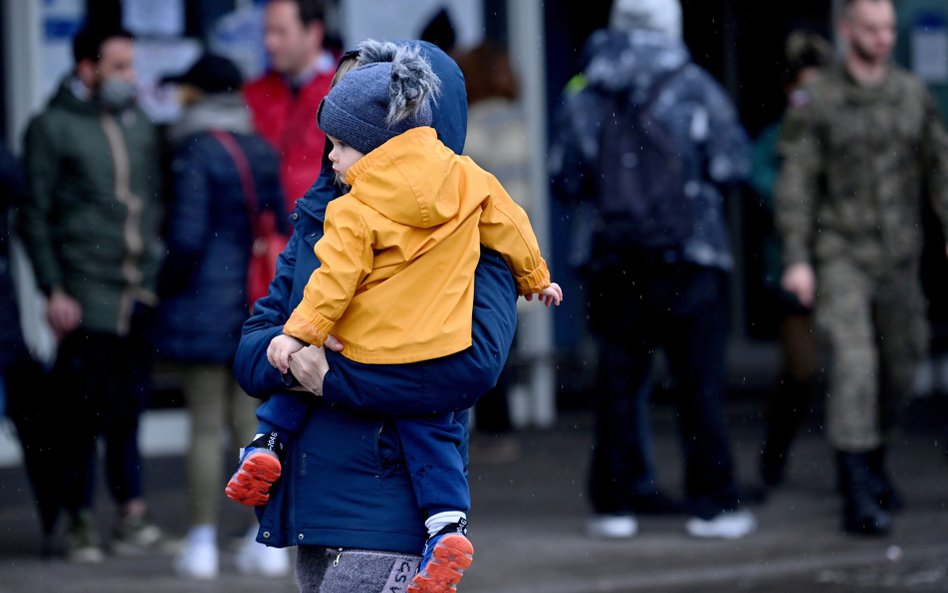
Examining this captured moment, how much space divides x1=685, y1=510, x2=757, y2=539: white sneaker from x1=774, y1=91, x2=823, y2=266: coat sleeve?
3.56ft

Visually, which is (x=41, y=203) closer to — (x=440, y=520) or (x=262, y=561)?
(x=262, y=561)

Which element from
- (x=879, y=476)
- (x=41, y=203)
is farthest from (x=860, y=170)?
(x=41, y=203)

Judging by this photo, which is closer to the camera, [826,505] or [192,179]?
[192,179]

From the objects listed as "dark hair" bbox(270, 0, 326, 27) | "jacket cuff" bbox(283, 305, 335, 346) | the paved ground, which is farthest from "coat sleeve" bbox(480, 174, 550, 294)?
"dark hair" bbox(270, 0, 326, 27)

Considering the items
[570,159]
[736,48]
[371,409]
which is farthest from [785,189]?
[736,48]

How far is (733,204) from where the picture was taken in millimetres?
11930

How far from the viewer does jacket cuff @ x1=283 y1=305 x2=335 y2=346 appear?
3.16 meters

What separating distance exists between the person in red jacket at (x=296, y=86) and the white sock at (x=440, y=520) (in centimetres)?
315

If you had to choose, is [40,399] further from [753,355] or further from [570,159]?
[753,355]

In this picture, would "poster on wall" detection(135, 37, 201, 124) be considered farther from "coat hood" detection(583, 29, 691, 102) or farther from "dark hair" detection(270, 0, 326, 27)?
"coat hood" detection(583, 29, 691, 102)

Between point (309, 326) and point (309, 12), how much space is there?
3.49 m

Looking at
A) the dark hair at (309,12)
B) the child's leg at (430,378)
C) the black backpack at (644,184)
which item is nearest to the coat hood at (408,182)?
the child's leg at (430,378)

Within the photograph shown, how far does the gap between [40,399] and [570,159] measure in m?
2.31

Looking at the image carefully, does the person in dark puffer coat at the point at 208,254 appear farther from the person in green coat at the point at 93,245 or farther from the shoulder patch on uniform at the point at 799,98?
the shoulder patch on uniform at the point at 799,98
